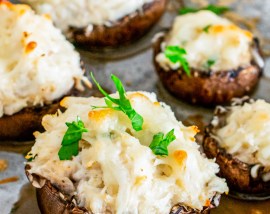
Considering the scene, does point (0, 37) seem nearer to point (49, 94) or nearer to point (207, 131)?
point (49, 94)

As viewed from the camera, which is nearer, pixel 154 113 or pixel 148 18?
pixel 154 113

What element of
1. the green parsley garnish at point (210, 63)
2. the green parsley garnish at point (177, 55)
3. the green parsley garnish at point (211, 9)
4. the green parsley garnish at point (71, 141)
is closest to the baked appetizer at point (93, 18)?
the green parsley garnish at point (211, 9)

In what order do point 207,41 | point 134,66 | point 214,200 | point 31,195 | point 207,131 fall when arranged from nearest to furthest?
point 214,200
point 31,195
point 207,131
point 207,41
point 134,66

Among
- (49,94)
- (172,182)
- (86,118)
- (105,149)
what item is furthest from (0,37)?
(172,182)

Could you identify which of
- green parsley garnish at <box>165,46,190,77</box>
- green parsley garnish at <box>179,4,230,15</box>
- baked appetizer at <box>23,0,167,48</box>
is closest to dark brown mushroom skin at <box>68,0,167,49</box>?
baked appetizer at <box>23,0,167,48</box>

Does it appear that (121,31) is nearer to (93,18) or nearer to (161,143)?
(93,18)

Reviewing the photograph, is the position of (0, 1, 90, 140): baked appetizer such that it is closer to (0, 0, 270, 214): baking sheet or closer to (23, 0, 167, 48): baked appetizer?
(0, 0, 270, 214): baking sheet
